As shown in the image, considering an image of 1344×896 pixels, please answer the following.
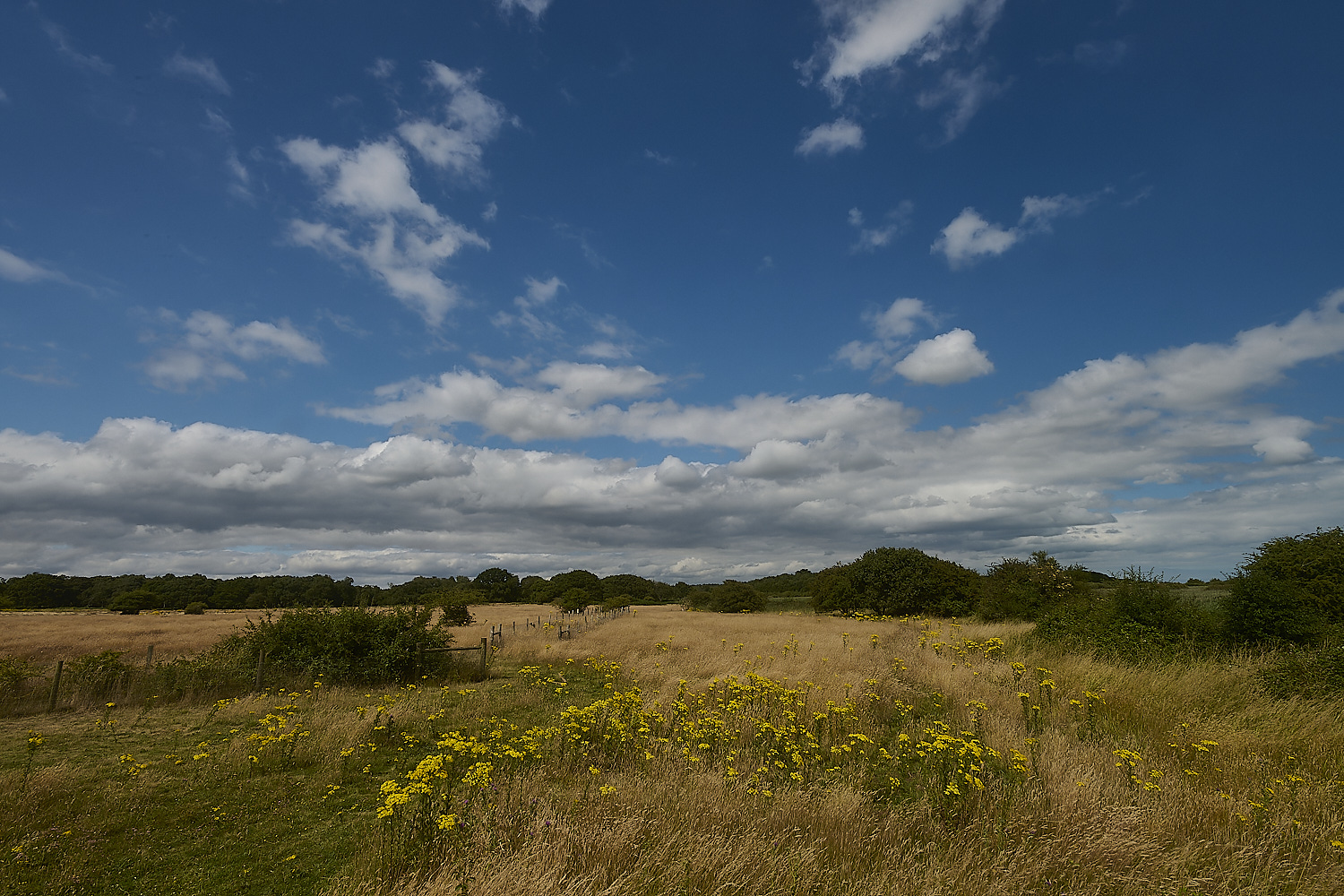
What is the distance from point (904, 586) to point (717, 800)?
4623cm

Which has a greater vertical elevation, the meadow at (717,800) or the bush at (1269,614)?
the bush at (1269,614)

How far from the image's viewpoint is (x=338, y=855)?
6.05 meters

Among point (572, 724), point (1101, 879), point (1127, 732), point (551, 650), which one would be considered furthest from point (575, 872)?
point (551, 650)

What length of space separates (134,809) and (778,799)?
25.8ft

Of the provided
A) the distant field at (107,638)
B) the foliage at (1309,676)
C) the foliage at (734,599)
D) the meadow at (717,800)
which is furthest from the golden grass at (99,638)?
the foliage at (734,599)

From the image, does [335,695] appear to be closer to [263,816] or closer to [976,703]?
[263,816]

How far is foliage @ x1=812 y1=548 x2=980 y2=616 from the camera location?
47125 mm

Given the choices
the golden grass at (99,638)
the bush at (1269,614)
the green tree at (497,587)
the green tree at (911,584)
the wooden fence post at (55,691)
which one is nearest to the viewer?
the wooden fence post at (55,691)

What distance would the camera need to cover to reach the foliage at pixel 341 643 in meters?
17.5

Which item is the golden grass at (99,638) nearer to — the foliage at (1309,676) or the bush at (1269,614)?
the foliage at (1309,676)

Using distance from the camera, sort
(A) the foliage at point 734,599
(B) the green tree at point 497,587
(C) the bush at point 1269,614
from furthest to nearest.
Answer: (B) the green tree at point 497,587 < (A) the foliage at point 734,599 < (C) the bush at point 1269,614

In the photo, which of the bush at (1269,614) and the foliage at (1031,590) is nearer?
the bush at (1269,614)

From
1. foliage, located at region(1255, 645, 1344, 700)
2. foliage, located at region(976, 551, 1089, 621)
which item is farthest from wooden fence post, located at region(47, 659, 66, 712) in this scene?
foliage, located at region(976, 551, 1089, 621)

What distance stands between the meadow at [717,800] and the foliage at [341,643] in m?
5.58
